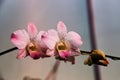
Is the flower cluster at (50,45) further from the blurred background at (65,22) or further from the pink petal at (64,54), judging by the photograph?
the blurred background at (65,22)

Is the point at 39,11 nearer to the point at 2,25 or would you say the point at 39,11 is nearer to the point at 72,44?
the point at 2,25

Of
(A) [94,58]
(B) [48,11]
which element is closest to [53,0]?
(B) [48,11]

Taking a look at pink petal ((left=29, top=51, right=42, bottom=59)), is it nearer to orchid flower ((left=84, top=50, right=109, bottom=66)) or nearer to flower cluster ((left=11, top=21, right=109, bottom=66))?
flower cluster ((left=11, top=21, right=109, bottom=66))

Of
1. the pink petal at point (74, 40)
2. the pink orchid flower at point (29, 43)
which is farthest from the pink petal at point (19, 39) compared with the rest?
the pink petal at point (74, 40)

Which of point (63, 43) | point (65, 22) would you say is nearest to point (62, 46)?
point (63, 43)

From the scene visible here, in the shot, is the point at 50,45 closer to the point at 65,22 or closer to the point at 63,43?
the point at 63,43

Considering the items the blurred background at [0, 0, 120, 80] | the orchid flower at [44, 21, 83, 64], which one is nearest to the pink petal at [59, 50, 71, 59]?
the orchid flower at [44, 21, 83, 64]
